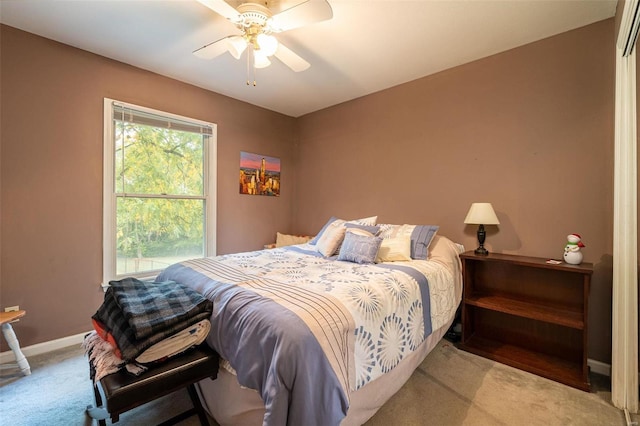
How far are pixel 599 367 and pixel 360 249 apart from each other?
6.36 feet

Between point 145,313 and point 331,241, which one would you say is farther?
point 331,241

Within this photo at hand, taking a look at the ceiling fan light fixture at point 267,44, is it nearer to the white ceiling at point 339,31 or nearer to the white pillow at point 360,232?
the white ceiling at point 339,31

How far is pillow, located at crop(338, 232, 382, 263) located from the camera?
2.34 m

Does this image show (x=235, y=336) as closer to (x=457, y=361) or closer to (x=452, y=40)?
(x=457, y=361)

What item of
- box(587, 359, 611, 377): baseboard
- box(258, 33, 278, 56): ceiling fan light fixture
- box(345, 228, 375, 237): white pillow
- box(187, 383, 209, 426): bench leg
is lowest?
box(587, 359, 611, 377): baseboard

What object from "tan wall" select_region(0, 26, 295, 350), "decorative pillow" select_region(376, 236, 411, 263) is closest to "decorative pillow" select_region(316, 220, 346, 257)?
"decorative pillow" select_region(376, 236, 411, 263)

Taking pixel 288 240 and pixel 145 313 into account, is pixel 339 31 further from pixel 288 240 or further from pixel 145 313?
pixel 288 240

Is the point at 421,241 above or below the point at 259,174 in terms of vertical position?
below

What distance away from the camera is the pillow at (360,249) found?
234 cm

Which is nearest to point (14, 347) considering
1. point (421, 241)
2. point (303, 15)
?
point (303, 15)

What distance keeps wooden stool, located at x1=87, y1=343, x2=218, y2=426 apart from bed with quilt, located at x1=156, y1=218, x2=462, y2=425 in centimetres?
8

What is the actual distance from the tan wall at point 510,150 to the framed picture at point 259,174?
1.12 meters

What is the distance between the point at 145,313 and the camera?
136cm

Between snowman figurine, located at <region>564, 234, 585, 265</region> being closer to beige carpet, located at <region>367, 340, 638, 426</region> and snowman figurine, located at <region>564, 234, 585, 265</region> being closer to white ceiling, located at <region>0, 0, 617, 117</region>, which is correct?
beige carpet, located at <region>367, 340, 638, 426</region>
